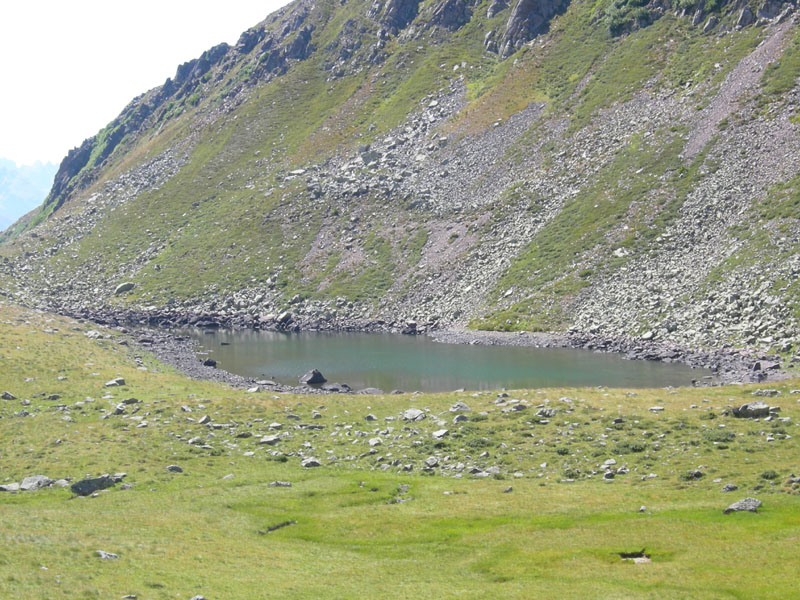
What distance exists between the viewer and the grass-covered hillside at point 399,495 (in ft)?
83.6

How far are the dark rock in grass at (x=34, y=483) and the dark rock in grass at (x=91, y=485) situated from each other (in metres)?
1.85

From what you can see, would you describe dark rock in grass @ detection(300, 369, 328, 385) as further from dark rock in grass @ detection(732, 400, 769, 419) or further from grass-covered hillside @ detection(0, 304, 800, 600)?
dark rock in grass @ detection(732, 400, 769, 419)

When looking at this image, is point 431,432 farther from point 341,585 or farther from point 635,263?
point 635,263

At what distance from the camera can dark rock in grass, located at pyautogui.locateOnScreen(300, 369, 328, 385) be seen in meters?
81.1

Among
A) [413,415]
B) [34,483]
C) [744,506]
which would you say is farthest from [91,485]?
[744,506]

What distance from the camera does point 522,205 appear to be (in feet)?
432

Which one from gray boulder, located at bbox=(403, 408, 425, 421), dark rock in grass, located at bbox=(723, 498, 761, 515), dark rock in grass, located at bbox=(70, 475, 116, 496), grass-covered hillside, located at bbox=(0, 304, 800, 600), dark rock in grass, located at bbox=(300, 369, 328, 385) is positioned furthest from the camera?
dark rock in grass, located at bbox=(300, 369, 328, 385)

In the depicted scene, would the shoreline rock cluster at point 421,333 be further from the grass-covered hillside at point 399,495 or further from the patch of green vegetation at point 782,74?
the patch of green vegetation at point 782,74

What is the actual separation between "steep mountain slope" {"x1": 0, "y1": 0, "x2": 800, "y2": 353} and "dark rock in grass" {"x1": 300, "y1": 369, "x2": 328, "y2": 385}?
3451 centimetres

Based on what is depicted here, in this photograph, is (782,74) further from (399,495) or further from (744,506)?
(399,495)

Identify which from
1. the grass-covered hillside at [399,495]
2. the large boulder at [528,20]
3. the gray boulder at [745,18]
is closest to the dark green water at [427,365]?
the grass-covered hillside at [399,495]

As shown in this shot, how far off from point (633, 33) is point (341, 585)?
528ft

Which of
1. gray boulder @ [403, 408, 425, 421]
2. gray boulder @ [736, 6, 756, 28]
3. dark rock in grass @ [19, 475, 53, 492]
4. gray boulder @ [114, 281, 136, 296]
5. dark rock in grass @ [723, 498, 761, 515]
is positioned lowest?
gray boulder @ [403, 408, 425, 421]

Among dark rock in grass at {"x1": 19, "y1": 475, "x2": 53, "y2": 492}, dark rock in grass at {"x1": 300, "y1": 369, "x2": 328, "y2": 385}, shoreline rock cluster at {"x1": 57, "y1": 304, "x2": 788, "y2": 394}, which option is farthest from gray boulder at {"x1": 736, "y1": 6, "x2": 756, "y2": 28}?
dark rock in grass at {"x1": 19, "y1": 475, "x2": 53, "y2": 492}
